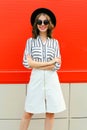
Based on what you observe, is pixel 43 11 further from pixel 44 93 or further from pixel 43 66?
pixel 44 93

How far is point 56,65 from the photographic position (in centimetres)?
334

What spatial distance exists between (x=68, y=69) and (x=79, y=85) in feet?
0.78

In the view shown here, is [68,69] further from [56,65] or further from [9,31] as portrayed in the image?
[9,31]

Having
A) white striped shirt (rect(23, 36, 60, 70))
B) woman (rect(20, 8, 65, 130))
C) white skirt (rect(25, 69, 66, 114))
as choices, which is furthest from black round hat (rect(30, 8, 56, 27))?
white skirt (rect(25, 69, 66, 114))

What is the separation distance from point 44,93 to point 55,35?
803 millimetres

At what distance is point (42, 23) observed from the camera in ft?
11.0

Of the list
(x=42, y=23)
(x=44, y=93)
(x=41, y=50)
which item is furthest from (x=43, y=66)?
(x=42, y=23)

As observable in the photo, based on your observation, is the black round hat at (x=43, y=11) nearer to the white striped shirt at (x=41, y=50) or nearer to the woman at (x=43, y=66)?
the woman at (x=43, y=66)

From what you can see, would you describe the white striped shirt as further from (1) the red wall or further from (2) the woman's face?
(1) the red wall

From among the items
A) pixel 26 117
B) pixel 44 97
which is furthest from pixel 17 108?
pixel 44 97

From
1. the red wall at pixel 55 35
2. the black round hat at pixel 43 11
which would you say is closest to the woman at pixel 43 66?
the black round hat at pixel 43 11

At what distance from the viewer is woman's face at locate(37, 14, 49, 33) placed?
334 centimetres

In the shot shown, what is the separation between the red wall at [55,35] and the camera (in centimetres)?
369

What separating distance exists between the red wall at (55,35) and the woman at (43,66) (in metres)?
0.31
